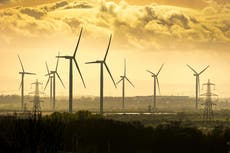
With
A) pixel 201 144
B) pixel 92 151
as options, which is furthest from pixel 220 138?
pixel 92 151

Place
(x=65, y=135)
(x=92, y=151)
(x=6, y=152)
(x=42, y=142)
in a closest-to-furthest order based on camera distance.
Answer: (x=6, y=152)
(x=42, y=142)
(x=92, y=151)
(x=65, y=135)

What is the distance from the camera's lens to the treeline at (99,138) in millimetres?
118312

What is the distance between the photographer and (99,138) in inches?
5468

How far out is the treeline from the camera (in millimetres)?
118312

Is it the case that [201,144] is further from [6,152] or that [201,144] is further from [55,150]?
[6,152]

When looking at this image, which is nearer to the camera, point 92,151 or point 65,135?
point 92,151

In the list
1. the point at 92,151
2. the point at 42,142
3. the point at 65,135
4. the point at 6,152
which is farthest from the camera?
the point at 65,135

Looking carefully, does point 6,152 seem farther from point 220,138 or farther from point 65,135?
point 220,138

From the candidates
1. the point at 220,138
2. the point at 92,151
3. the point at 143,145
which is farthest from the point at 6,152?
the point at 220,138

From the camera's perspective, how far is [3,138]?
11512 cm

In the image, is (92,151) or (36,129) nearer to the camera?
(36,129)

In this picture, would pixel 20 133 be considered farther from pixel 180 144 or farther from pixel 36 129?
pixel 180 144

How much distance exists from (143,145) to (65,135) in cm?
1560

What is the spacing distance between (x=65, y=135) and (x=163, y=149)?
19.8 meters
